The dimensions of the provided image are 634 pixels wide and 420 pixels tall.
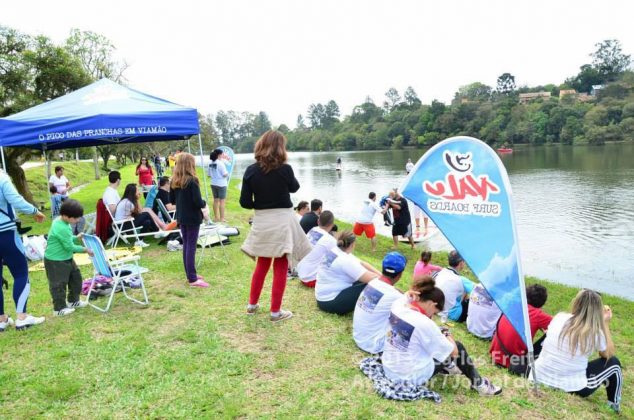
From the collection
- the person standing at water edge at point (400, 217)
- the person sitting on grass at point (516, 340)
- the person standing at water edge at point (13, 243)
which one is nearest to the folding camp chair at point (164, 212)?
the person standing at water edge at point (13, 243)

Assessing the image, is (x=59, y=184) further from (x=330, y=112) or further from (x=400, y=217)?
(x=330, y=112)

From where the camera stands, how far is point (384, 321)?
402 centimetres

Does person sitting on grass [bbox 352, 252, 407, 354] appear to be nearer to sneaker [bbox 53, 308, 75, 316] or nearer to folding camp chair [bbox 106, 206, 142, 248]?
sneaker [bbox 53, 308, 75, 316]

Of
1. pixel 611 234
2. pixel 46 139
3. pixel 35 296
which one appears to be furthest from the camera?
pixel 611 234

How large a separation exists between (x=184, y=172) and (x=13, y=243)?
1.98m

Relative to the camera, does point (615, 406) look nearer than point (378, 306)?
Yes

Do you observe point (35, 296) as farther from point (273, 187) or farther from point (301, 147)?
point (301, 147)

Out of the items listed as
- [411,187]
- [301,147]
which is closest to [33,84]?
[411,187]

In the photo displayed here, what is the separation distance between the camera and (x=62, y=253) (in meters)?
4.84

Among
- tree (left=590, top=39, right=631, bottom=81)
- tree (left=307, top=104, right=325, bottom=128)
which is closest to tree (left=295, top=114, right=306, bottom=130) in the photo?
tree (left=307, top=104, right=325, bottom=128)

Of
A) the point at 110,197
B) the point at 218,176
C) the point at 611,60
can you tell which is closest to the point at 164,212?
the point at 110,197

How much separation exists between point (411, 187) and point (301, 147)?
13434 centimetres

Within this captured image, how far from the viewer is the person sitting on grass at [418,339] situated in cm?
327

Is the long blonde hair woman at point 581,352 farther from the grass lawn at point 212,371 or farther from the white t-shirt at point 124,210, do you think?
the white t-shirt at point 124,210
